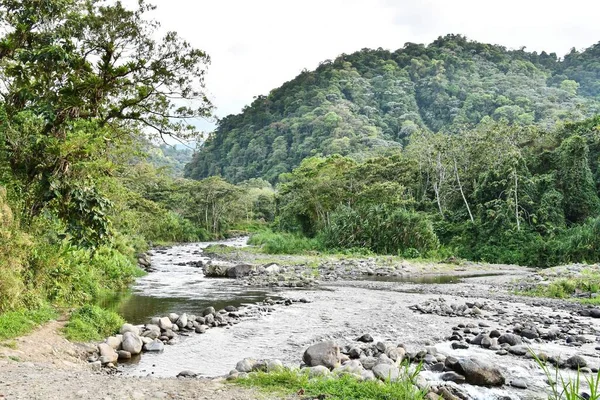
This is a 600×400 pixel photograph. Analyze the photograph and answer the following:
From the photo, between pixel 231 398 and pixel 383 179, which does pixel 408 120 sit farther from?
pixel 231 398

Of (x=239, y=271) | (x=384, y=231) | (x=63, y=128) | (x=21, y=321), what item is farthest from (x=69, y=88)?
(x=384, y=231)

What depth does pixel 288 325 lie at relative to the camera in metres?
12.4

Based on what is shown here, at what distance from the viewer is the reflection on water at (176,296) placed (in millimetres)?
13863

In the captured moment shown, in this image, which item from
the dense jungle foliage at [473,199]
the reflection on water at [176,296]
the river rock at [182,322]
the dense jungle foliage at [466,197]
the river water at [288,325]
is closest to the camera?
the river water at [288,325]

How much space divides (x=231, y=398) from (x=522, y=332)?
27.5 ft

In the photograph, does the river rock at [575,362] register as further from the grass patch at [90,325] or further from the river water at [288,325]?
the grass patch at [90,325]

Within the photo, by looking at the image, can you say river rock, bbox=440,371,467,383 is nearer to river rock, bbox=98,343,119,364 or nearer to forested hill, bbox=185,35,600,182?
river rock, bbox=98,343,119,364

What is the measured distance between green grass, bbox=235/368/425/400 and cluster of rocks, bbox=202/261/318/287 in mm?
14726

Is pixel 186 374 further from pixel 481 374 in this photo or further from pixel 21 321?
pixel 481 374

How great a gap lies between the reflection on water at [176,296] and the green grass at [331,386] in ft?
22.8

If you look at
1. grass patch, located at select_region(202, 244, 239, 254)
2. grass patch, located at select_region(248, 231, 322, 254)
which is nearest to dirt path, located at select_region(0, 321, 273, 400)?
grass patch, located at select_region(248, 231, 322, 254)

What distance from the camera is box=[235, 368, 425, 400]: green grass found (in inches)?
219

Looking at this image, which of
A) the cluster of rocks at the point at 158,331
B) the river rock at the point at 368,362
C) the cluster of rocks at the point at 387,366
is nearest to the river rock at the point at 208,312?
the cluster of rocks at the point at 158,331

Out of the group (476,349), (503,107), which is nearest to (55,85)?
(476,349)
